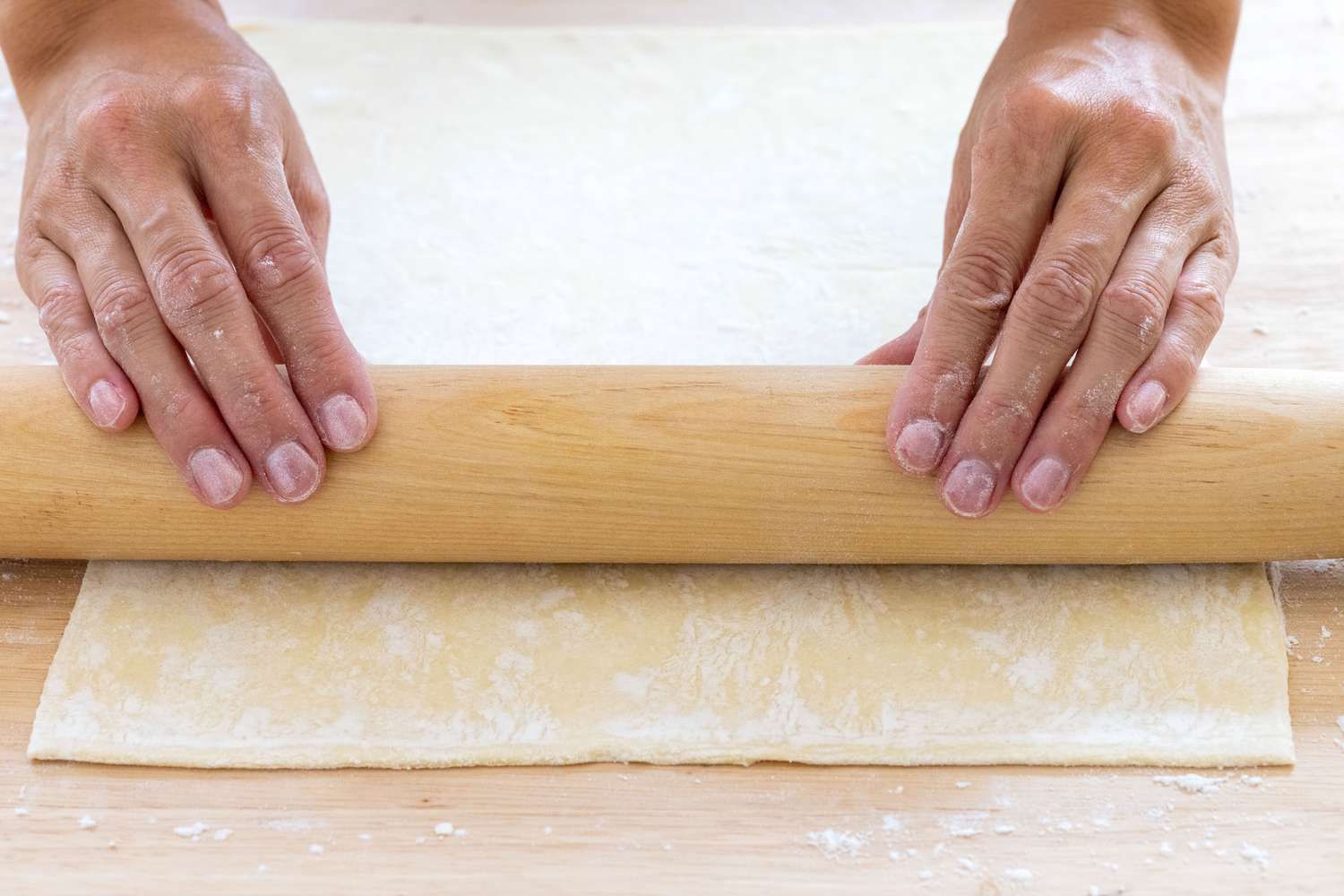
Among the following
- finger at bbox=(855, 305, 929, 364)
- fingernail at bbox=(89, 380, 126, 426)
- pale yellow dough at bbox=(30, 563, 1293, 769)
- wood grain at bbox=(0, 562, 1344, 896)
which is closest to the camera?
wood grain at bbox=(0, 562, 1344, 896)

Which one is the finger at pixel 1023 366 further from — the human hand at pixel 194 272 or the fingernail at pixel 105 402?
the fingernail at pixel 105 402

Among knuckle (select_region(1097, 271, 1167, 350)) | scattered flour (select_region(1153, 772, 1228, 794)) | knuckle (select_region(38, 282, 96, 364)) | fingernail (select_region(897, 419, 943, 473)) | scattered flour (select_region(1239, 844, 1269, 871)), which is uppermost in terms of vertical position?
knuckle (select_region(1097, 271, 1167, 350))

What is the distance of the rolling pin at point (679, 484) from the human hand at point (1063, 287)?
58 mm

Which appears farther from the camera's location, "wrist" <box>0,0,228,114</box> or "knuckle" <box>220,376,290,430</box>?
"wrist" <box>0,0,228,114</box>

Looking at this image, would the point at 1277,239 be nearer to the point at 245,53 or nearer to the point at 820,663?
the point at 820,663

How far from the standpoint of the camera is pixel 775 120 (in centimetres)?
256

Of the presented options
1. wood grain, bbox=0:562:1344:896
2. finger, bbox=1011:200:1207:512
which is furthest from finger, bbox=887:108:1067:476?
wood grain, bbox=0:562:1344:896

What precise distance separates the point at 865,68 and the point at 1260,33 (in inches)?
38.8

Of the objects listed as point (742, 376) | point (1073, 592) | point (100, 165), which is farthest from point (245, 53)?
point (1073, 592)

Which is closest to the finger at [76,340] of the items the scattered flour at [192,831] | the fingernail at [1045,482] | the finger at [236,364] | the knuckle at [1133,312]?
the finger at [236,364]

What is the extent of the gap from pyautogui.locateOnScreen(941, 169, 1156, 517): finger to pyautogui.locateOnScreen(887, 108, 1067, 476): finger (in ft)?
0.10

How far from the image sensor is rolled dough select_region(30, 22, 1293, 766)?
147cm

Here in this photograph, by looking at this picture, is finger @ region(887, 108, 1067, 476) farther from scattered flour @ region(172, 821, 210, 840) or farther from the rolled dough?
scattered flour @ region(172, 821, 210, 840)

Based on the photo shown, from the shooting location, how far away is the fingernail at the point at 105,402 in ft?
5.15
